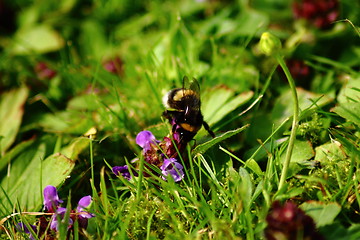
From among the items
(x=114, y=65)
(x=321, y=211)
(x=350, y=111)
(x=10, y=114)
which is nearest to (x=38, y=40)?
(x=114, y=65)

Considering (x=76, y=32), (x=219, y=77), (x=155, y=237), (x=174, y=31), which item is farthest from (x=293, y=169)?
(x=76, y=32)

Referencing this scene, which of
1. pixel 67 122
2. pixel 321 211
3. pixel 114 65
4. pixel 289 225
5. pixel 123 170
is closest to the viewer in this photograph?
pixel 289 225

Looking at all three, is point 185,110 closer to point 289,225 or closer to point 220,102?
point 220,102

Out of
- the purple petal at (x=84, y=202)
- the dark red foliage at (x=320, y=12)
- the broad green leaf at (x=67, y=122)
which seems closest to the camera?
the purple petal at (x=84, y=202)

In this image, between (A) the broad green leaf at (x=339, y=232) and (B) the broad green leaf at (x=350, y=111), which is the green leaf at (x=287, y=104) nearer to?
(B) the broad green leaf at (x=350, y=111)

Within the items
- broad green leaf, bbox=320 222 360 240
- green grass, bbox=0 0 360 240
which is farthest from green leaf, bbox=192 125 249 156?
broad green leaf, bbox=320 222 360 240

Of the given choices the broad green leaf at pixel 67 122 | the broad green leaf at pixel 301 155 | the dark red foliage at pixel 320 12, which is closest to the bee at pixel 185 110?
the broad green leaf at pixel 301 155
